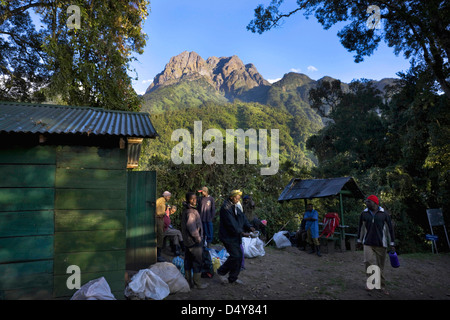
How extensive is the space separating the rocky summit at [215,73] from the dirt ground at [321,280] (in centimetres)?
12979

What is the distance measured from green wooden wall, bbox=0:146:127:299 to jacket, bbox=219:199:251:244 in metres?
1.98

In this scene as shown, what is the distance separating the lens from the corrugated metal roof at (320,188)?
10273 mm

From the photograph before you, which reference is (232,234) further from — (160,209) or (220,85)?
(220,85)

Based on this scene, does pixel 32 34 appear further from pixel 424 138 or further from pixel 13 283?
pixel 424 138

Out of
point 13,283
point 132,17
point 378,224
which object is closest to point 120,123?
point 13,283

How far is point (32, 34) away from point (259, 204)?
53.1 feet

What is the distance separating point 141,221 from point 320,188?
7.14m

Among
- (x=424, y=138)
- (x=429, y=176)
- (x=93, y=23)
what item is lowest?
(x=429, y=176)

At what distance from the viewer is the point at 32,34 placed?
1582 cm

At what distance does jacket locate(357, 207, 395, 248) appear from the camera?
18.1 feet

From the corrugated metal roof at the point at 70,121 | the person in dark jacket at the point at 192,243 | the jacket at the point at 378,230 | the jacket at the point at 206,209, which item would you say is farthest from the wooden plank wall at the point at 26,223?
the jacket at the point at 378,230

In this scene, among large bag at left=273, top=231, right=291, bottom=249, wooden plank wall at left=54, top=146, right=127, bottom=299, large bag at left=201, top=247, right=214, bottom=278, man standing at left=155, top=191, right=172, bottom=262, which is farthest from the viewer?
large bag at left=273, top=231, right=291, bottom=249

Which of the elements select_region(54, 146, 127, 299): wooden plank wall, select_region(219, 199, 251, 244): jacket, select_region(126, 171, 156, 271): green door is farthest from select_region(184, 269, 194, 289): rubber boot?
select_region(126, 171, 156, 271): green door

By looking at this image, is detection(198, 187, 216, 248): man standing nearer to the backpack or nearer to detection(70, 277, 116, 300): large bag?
detection(70, 277, 116, 300): large bag
